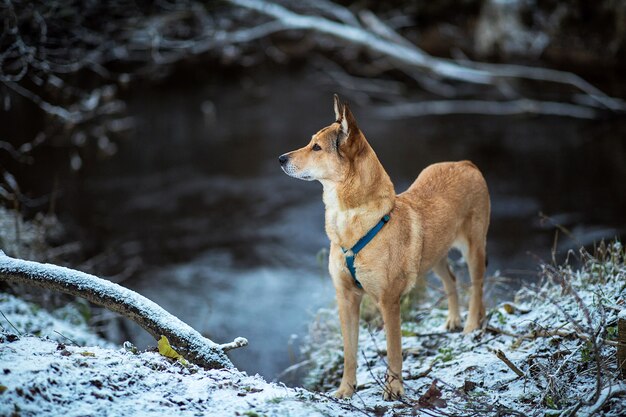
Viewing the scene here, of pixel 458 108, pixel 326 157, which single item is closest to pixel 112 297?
pixel 326 157

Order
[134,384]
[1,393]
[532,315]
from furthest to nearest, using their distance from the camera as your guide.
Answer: [532,315] → [134,384] → [1,393]

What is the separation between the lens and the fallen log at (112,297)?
A: 15.4 ft

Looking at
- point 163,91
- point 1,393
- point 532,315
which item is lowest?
point 1,393

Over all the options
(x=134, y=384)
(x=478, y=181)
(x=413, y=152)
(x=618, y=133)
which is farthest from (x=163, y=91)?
(x=134, y=384)

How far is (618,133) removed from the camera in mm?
16250

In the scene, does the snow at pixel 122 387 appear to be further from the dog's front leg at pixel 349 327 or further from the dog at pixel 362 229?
the dog at pixel 362 229

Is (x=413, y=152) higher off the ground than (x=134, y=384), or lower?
higher

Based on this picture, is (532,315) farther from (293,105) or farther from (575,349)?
(293,105)

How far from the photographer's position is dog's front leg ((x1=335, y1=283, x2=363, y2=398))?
17.6 ft

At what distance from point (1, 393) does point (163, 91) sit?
61.3ft

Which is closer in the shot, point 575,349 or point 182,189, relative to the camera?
point 575,349

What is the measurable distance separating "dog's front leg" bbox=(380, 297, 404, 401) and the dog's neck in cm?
57

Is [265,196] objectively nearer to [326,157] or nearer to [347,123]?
[326,157]

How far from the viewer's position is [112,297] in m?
4.69
